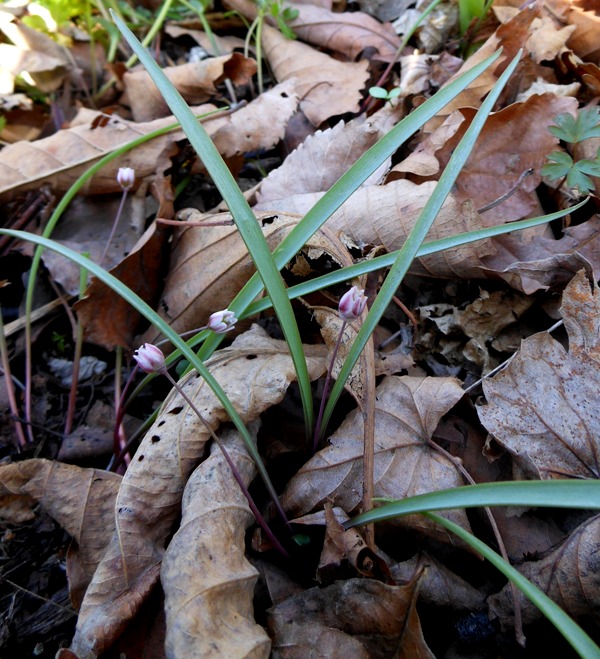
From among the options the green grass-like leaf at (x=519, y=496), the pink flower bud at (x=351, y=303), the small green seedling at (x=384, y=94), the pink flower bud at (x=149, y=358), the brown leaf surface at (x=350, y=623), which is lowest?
the brown leaf surface at (x=350, y=623)

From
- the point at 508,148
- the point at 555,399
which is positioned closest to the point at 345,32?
the point at 508,148

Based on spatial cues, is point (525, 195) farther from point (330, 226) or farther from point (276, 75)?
point (276, 75)

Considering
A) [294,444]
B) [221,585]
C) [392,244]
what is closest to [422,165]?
[392,244]

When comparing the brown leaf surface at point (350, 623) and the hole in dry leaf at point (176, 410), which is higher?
the hole in dry leaf at point (176, 410)

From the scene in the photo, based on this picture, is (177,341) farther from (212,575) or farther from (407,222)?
(407,222)

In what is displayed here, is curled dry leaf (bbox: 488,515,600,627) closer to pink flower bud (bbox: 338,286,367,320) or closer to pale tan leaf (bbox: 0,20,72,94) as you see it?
pink flower bud (bbox: 338,286,367,320)

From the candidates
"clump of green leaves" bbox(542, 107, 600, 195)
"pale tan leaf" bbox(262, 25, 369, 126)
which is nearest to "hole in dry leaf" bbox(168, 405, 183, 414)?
"clump of green leaves" bbox(542, 107, 600, 195)

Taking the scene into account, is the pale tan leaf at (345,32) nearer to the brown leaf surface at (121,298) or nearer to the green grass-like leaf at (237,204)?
the brown leaf surface at (121,298)

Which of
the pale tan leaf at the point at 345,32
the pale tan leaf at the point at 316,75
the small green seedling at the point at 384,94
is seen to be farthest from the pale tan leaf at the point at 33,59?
the small green seedling at the point at 384,94
